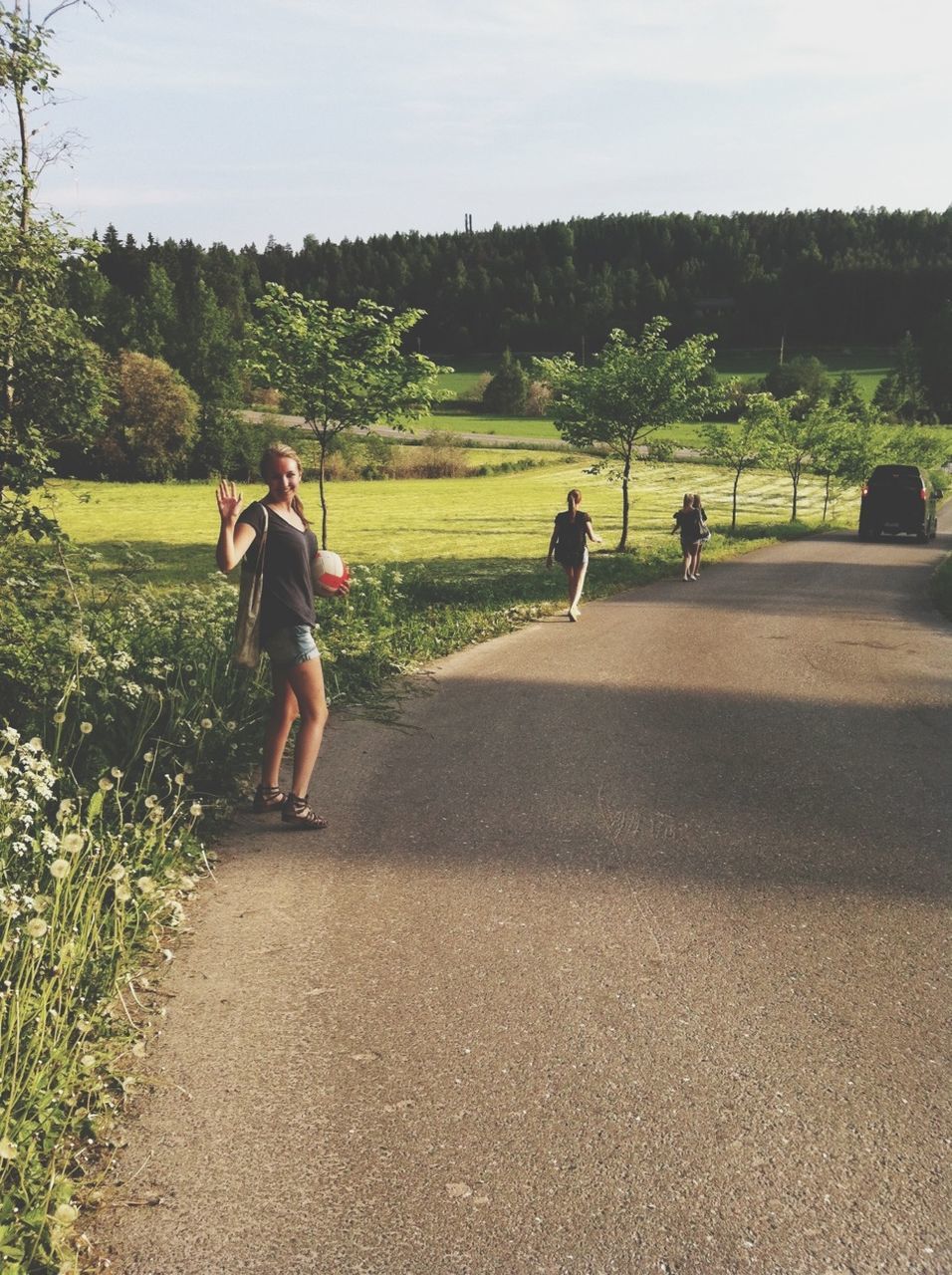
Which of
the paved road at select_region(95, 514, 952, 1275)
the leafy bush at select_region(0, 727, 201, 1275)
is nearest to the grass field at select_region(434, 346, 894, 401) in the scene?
the paved road at select_region(95, 514, 952, 1275)

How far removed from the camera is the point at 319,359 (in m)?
18.1

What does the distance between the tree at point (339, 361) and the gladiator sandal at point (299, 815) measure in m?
13.2

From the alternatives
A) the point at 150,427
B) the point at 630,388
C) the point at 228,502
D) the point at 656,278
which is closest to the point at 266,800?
the point at 228,502

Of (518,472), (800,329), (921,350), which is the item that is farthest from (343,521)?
(800,329)

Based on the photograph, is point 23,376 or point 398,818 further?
point 23,376

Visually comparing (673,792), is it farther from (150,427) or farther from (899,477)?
(150,427)

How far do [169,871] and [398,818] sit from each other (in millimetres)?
1474

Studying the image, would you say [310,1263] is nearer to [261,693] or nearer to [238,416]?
[261,693]

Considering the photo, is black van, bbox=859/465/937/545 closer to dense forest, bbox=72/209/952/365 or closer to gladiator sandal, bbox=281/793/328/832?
gladiator sandal, bbox=281/793/328/832

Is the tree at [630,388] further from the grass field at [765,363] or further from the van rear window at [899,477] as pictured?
the grass field at [765,363]

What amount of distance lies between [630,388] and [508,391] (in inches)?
3231

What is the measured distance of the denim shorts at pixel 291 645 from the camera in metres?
5.32

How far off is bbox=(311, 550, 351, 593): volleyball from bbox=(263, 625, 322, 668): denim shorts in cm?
37

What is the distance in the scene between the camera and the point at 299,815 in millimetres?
5438
